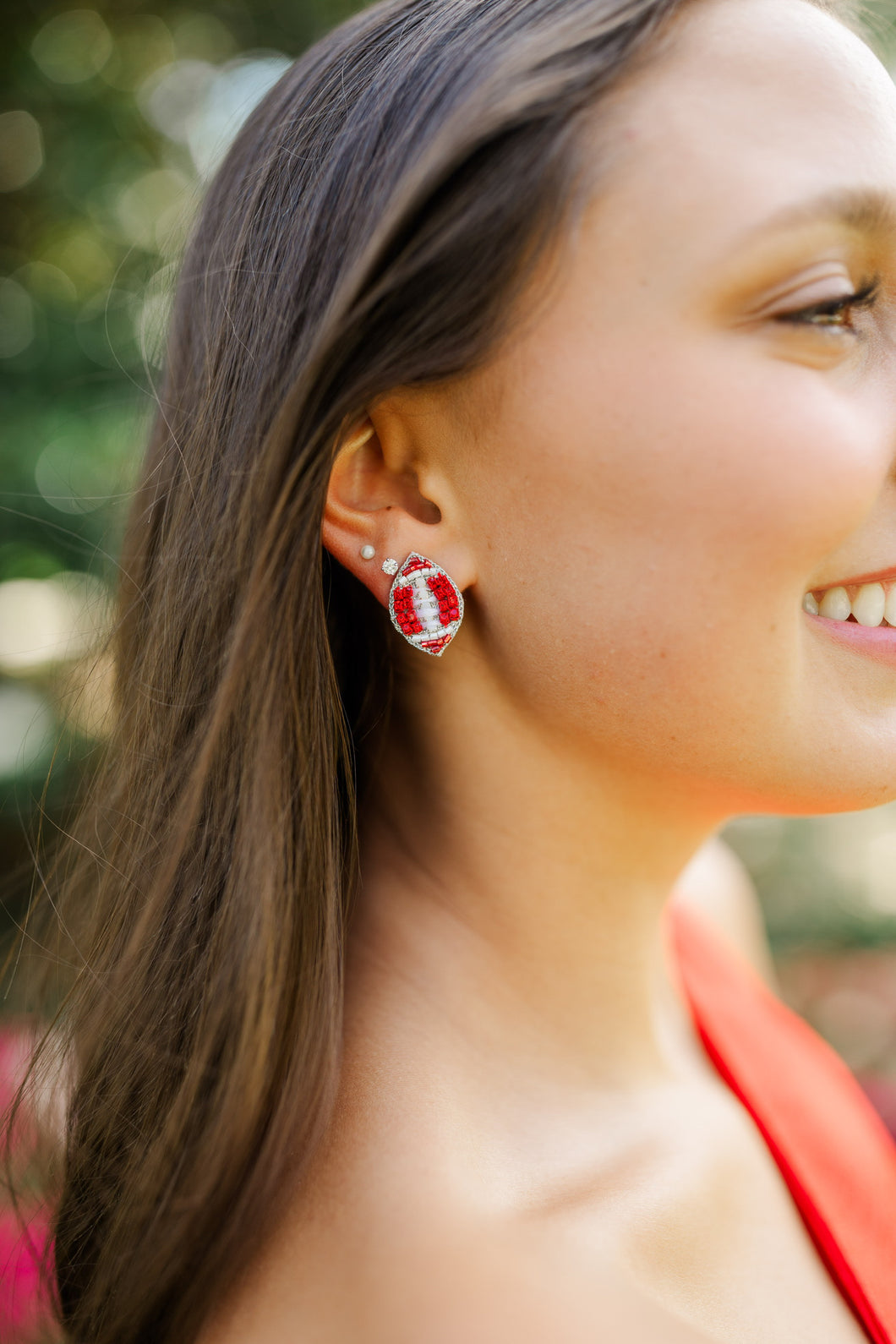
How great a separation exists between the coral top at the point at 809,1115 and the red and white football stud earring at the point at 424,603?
952mm

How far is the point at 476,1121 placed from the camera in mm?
1188

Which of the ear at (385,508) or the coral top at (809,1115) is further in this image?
the coral top at (809,1115)

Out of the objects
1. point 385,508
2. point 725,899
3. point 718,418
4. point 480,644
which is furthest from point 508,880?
point 725,899

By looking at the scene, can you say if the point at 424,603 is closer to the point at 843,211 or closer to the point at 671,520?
the point at 671,520

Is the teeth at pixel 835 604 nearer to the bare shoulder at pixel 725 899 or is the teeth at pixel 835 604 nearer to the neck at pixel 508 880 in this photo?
the neck at pixel 508 880

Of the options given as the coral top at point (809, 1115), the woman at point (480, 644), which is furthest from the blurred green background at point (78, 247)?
the woman at point (480, 644)

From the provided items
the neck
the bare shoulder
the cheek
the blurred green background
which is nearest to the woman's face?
the cheek

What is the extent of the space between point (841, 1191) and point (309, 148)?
159 cm

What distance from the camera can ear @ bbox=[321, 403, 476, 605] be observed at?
1.21 meters

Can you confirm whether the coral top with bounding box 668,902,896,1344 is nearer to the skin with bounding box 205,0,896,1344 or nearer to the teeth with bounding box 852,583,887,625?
the skin with bounding box 205,0,896,1344

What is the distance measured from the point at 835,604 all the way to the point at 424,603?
0.48 meters

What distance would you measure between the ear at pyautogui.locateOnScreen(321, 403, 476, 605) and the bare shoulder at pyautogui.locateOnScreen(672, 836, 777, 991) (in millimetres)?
1226

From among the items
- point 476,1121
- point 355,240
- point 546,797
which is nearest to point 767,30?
point 355,240

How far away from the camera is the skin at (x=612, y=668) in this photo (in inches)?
41.4
